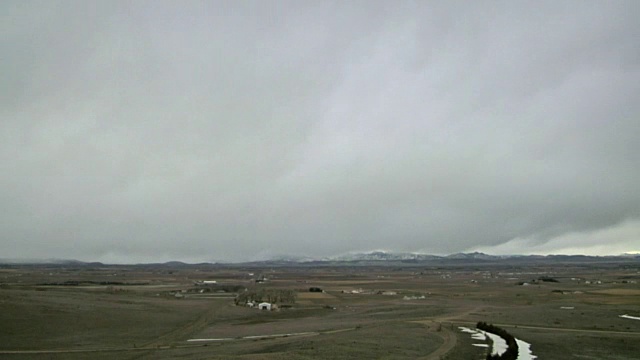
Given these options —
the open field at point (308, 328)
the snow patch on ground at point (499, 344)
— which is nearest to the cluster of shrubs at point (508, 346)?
the snow patch on ground at point (499, 344)

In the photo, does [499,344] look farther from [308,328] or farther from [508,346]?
[308,328]

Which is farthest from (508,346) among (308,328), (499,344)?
(308,328)

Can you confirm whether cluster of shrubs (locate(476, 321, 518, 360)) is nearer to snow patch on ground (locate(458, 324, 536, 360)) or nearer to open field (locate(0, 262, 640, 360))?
snow patch on ground (locate(458, 324, 536, 360))

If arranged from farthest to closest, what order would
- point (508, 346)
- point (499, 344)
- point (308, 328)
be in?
point (308, 328)
point (499, 344)
point (508, 346)

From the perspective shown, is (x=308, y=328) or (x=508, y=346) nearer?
(x=508, y=346)

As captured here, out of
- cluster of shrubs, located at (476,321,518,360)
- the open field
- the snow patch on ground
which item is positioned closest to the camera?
cluster of shrubs, located at (476,321,518,360)

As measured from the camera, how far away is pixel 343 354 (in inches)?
1521

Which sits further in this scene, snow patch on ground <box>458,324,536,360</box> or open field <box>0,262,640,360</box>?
open field <box>0,262,640,360</box>

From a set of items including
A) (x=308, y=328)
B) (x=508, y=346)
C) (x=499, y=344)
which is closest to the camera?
(x=508, y=346)

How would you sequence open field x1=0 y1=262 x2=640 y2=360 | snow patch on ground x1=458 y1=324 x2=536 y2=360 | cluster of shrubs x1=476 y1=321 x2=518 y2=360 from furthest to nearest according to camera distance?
open field x1=0 y1=262 x2=640 y2=360 → snow patch on ground x1=458 y1=324 x2=536 y2=360 → cluster of shrubs x1=476 y1=321 x2=518 y2=360

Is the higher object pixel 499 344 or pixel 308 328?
pixel 499 344

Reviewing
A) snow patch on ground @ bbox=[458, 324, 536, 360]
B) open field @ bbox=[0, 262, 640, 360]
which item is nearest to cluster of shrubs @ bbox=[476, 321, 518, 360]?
snow patch on ground @ bbox=[458, 324, 536, 360]

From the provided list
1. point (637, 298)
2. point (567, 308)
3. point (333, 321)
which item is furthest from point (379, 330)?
point (637, 298)

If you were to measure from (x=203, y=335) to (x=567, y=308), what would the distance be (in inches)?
2143
